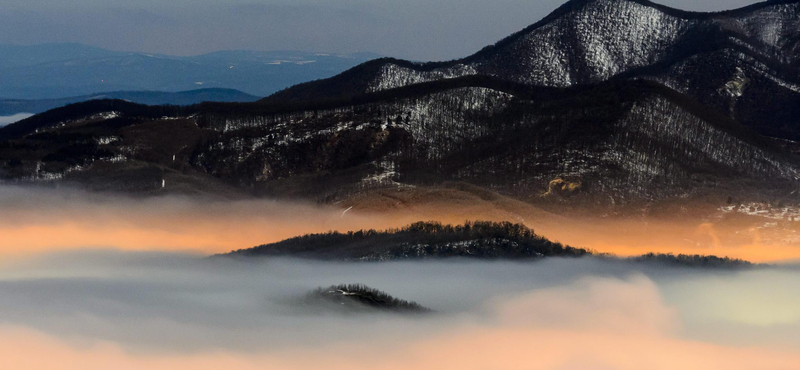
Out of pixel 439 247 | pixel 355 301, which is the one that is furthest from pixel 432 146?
pixel 355 301

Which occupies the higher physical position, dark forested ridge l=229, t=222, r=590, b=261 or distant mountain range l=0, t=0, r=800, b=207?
distant mountain range l=0, t=0, r=800, b=207

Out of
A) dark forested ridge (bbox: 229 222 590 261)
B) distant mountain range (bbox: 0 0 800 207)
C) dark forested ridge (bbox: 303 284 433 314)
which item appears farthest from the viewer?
distant mountain range (bbox: 0 0 800 207)

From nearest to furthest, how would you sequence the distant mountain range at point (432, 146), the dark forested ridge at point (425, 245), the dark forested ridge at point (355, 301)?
the dark forested ridge at point (355, 301) → the dark forested ridge at point (425, 245) → the distant mountain range at point (432, 146)

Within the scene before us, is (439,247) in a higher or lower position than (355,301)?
higher

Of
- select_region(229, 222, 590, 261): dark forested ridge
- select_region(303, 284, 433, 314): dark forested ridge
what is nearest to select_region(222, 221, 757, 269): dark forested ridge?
select_region(229, 222, 590, 261): dark forested ridge

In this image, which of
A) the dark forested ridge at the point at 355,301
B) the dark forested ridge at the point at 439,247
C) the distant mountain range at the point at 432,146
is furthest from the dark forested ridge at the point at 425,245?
the distant mountain range at the point at 432,146

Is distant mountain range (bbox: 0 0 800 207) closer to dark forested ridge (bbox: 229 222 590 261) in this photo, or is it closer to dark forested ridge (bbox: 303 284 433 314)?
dark forested ridge (bbox: 229 222 590 261)

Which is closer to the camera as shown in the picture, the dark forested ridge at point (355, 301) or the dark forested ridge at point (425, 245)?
the dark forested ridge at point (355, 301)

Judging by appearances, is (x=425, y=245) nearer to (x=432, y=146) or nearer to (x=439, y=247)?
(x=439, y=247)

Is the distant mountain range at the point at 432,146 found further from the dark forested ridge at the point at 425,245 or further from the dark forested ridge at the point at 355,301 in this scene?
the dark forested ridge at the point at 355,301

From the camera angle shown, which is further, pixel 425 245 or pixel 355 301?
pixel 425 245
